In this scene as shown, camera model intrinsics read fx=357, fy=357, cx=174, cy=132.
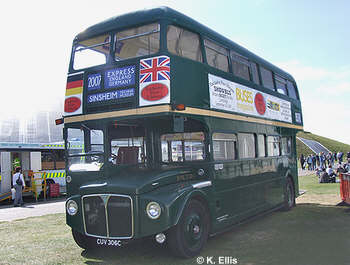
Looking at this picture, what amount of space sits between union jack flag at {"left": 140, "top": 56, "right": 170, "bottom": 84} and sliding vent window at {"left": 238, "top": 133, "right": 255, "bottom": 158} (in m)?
2.90

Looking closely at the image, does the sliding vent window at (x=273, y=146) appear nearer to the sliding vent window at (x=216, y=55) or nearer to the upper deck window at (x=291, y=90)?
the upper deck window at (x=291, y=90)

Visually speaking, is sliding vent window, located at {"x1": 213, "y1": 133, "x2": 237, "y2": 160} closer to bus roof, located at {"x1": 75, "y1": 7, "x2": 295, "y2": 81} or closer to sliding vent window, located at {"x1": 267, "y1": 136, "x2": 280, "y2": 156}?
bus roof, located at {"x1": 75, "y1": 7, "x2": 295, "y2": 81}

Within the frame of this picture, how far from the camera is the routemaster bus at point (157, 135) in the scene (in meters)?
5.64

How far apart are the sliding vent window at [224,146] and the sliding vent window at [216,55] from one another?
4.83ft

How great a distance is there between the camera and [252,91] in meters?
8.97

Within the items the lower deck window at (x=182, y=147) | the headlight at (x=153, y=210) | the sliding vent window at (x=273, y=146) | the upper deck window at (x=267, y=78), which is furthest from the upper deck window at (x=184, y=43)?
the sliding vent window at (x=273, y=146)

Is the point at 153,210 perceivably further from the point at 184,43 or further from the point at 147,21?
the point at 147,21

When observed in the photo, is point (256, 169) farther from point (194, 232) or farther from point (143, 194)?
point (143, 194)

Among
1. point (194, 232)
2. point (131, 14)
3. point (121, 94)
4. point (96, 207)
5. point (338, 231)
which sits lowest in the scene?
point (338, 231)

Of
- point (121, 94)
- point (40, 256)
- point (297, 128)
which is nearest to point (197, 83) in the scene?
point (121, 94)

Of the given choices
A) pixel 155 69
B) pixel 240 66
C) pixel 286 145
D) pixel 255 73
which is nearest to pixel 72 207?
pixel 155 69

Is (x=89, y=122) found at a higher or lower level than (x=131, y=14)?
lower

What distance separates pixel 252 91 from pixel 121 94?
3.94m

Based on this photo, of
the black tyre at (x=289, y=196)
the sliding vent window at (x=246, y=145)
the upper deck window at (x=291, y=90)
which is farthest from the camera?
the upper deck window at (x=291, y=90)
